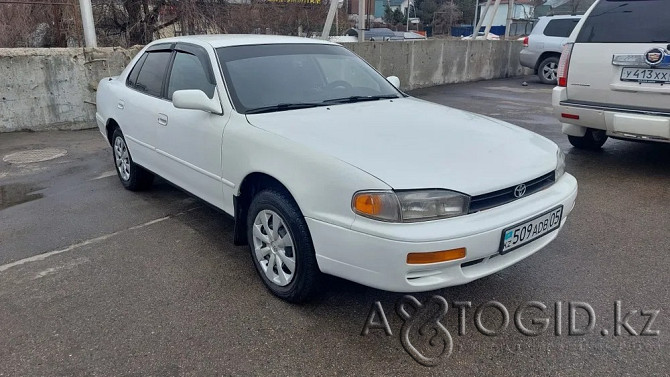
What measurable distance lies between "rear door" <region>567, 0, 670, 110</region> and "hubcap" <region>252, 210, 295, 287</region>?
4.21 m

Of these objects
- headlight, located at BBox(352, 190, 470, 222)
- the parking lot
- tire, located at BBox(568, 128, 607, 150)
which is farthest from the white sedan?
tire, located at BBox(568, 128, 607, 150)

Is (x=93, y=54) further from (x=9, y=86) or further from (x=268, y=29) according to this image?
(x=268, y=29)

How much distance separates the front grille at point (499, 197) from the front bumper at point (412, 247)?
0.10 ft

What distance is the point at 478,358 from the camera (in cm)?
263

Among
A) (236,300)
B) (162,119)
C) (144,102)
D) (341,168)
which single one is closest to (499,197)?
(341,168)

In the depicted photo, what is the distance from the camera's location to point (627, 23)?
537 cm

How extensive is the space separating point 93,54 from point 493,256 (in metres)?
7.46

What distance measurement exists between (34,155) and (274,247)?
5.15 metres

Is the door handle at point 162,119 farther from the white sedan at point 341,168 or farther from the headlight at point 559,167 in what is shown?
the headlight at point 559,167

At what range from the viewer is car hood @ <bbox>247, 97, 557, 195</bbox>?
264 centimetres

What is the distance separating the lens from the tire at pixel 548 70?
14.6 m

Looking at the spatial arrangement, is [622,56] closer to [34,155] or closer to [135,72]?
[135,72]

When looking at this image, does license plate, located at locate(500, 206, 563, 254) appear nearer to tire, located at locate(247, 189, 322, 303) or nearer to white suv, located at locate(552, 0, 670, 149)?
tire, located at locate(247, 189, 322, 303)

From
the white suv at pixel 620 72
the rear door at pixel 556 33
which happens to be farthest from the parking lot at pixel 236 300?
the rear door at pixel 556 33
